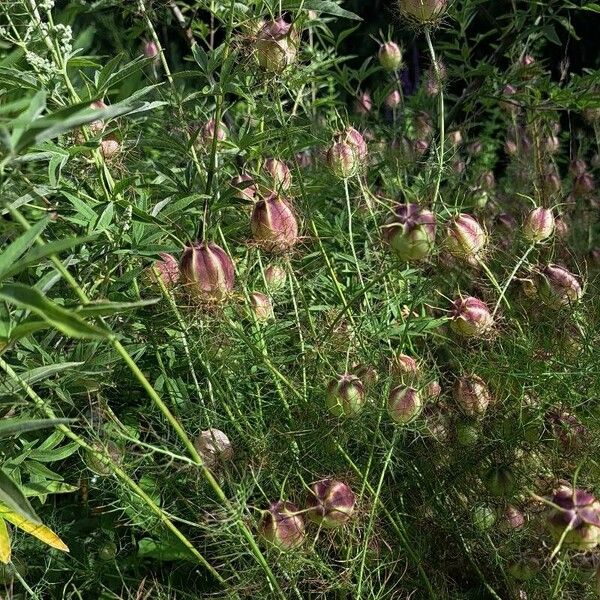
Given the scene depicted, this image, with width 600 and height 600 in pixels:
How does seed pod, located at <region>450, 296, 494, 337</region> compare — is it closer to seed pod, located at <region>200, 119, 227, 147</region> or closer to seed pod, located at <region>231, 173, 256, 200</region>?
seed pod, located at <region>231, 173, 256, 200</region>

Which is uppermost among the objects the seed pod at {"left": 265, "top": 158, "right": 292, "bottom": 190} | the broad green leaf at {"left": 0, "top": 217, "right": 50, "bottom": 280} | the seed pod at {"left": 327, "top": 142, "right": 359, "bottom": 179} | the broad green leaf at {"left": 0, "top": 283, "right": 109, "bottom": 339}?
the broad green leaf at {"left": 0, "top": 283, "right": 109, "bottom": 339}

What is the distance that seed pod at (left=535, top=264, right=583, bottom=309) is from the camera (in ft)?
3.42

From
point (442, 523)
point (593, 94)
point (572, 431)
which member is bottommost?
point (442, 523)

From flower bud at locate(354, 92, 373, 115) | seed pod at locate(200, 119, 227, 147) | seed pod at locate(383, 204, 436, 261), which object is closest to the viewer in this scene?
seed pod at locate(383, 204, 436, 261)

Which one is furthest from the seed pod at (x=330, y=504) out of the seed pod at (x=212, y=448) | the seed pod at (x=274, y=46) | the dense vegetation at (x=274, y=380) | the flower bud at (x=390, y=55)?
the flower bud at (x=390, y=55)

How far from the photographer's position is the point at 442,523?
3.63ft

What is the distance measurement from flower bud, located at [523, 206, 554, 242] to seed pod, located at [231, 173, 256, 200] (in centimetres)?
31

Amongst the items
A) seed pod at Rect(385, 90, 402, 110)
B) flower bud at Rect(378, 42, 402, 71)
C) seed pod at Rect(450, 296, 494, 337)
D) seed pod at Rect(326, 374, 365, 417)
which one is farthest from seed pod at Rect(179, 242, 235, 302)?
seed pod at Rect(385, 90, 402, 110)

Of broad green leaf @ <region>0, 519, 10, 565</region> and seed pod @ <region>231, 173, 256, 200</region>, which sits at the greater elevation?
seed pod @ <region>231, 173, 256, 200</region>

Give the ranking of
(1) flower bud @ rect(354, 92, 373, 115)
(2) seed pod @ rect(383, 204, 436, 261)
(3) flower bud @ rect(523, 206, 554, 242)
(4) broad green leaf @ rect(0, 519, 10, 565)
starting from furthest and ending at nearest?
(1) flower bud @ rect(354, 92, 373, 115), (3) flower bud @ rect(523, 206, 554, 242), (4) broad green leaf @ rect(0, 519, 10, 565), (2) seed pod @ rect(383, 204, 436, 261)

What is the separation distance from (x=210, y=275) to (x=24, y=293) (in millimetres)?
273

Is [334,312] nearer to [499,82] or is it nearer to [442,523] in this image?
[442,523]

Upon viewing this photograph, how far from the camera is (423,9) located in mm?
1086

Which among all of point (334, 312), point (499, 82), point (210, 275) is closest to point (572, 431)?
point (334, 312)
